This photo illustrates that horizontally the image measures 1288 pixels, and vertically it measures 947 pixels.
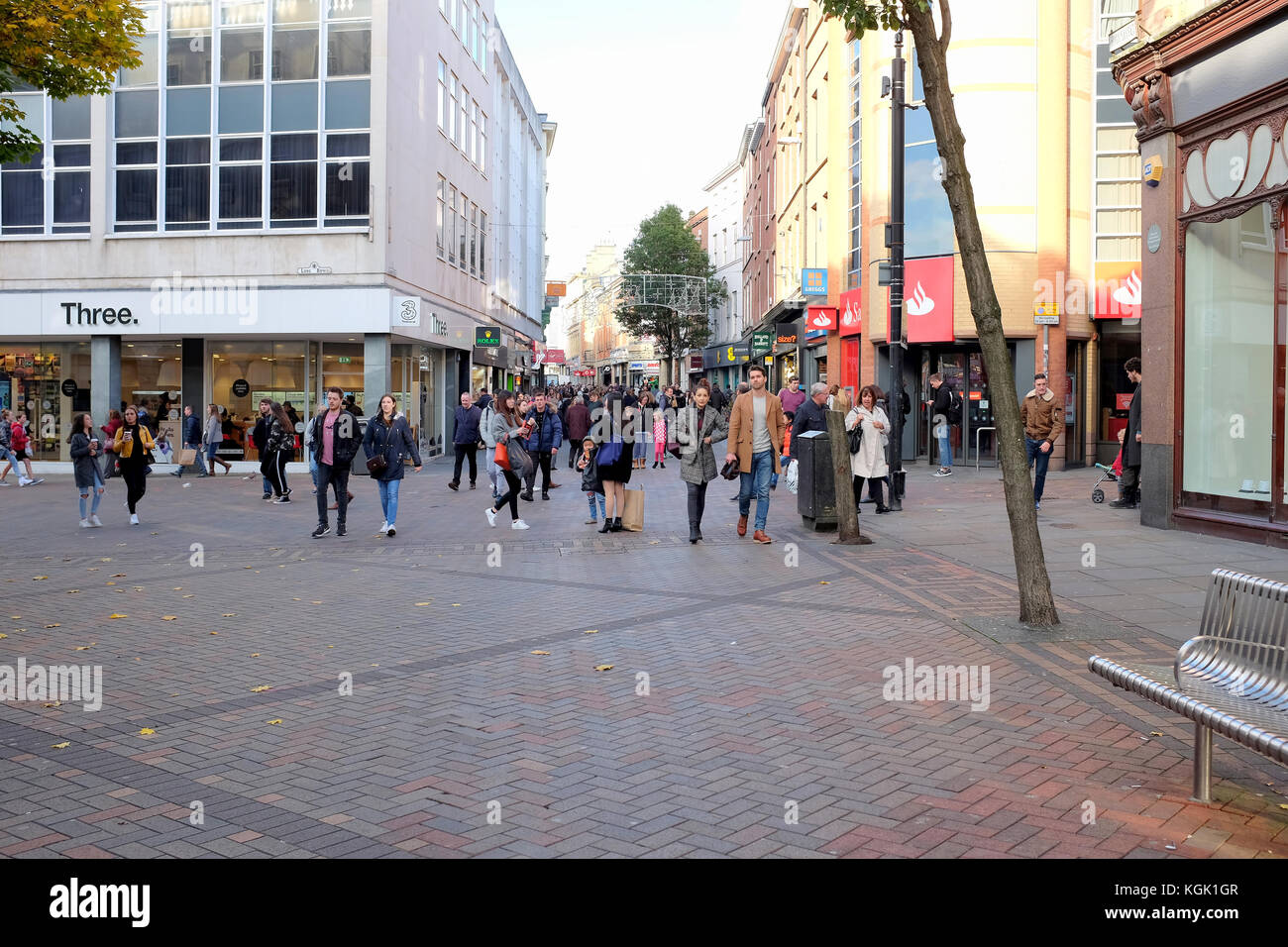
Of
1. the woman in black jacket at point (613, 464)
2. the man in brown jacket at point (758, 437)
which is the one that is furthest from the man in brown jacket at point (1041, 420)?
the woman in black jacket at point (613, 464)

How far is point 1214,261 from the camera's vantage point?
12.7m

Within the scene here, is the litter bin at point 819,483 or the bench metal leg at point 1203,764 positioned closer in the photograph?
the bench metal leg at point 1203,764

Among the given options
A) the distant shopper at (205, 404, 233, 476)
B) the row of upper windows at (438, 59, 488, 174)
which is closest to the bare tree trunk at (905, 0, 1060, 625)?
the distant shopper at (205, 404, 233, 476)

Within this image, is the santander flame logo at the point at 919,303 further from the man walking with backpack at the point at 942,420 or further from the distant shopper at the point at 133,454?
the distant shopper at the point at 133,454

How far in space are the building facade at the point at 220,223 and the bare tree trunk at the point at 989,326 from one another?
1974 cm

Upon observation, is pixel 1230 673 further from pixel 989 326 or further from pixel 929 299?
pixel 929 299

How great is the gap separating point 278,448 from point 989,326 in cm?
1413

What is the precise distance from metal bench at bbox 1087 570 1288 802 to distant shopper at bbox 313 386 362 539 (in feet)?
35.9

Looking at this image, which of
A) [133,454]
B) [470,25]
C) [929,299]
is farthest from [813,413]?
[470,25]

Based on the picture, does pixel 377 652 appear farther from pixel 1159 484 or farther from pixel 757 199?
pixel 757 199

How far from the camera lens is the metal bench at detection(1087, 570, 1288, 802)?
14.2 ft

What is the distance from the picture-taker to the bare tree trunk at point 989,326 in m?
7.81

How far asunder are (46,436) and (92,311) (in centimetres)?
368
